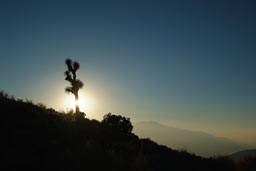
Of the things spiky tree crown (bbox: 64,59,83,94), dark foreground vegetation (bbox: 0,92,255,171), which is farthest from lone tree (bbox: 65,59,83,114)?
dark foreground vegetation (bbox: 0,92,255,171)

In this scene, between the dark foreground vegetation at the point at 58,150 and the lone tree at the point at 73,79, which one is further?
the lone tree at the point at 73,79

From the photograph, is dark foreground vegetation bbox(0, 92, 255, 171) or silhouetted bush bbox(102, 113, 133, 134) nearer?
dark foreground vegetation bbox(0, 92, 255, 171)

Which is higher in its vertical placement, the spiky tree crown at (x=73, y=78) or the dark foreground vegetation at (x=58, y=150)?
the spiky tree crown at (x=73, y=78)

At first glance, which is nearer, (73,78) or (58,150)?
(58,150)

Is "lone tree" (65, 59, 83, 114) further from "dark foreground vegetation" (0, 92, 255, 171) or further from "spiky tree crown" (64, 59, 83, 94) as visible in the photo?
"dark foreground vegetation" (0, 92, 255, 171)

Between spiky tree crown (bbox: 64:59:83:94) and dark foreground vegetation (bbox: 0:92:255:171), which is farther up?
spiky tree crown (bbox: 64:59:83:94)

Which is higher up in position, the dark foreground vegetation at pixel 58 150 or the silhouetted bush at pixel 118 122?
the silhouetted bush at pixel 118 122

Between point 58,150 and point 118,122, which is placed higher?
point 118,122

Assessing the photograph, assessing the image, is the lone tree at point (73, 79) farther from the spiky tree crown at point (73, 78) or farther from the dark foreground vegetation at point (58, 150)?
the dark foreground vegetation at point (58, 150)

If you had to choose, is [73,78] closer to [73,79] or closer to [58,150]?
[73,79]

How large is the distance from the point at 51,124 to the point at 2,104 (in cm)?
287

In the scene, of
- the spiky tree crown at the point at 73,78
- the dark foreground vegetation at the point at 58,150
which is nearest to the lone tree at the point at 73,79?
the spiky tree crown at the point at 73,78

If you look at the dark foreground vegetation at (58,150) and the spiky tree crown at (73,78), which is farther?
the spiky tree crown at (73,78)

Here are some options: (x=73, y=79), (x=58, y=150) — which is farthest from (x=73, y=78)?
(x=58, y=150)
